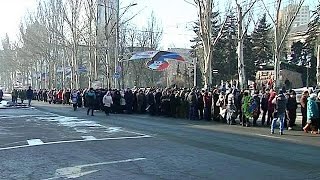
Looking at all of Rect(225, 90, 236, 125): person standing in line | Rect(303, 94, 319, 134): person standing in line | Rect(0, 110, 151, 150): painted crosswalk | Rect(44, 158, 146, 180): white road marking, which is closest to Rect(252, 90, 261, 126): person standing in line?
Rect(225, 90, 236, 125): person standing in line

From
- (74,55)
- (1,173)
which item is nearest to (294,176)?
(1,173)

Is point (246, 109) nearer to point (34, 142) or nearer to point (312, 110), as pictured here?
point (312, 110)

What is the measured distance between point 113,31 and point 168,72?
38410mm

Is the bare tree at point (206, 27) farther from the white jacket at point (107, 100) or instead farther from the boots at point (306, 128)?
the boots at point (306, 128)

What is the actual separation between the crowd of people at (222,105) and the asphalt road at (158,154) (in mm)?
1266

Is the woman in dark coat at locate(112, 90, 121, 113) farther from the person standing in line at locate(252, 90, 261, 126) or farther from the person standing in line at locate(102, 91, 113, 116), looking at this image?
the person standing in line at locate(252, 90, 261, 126)

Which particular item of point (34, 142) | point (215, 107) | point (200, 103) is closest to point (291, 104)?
point (215, 107)

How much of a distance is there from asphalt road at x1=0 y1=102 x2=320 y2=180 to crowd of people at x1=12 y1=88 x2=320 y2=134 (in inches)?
49.8

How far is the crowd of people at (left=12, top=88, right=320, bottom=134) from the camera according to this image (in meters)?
20.2

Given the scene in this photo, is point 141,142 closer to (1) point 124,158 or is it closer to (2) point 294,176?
(1) point 124,158

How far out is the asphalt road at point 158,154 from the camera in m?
10.7

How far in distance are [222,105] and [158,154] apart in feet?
37.7

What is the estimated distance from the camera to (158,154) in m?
13.6

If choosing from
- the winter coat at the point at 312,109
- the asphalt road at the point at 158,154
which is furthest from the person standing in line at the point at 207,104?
the winter coat at the point at 312,109
